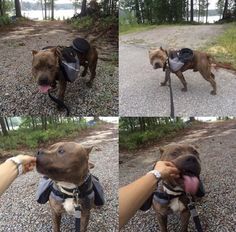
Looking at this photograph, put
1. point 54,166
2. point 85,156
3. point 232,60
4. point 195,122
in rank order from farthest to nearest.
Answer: point 232,60 < point 195,122 < point 85,156 < point 54,166

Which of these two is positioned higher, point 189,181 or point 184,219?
point 189,181

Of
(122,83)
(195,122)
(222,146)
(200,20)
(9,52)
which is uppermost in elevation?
(200,20)

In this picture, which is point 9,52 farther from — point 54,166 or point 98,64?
point 54,166

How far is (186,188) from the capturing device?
162 centimetres

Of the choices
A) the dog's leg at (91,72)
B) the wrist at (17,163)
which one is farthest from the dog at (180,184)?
the dog's leg at (91,72)

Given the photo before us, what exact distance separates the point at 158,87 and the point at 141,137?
30.8 inches

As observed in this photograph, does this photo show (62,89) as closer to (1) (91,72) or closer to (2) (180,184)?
(1) (91,72)

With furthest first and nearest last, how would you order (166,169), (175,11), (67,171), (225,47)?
(225,47)
(175,11)
(67,171)
(166,169)

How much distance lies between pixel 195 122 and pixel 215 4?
1264 mm

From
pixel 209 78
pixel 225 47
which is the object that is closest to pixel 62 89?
pixel 209 78

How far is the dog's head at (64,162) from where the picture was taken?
1.56m

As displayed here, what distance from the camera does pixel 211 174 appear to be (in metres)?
2.27

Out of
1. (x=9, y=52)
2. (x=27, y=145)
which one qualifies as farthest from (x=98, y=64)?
(x=27, y=145)

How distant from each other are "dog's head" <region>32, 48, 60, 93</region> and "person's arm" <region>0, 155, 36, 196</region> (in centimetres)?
53
